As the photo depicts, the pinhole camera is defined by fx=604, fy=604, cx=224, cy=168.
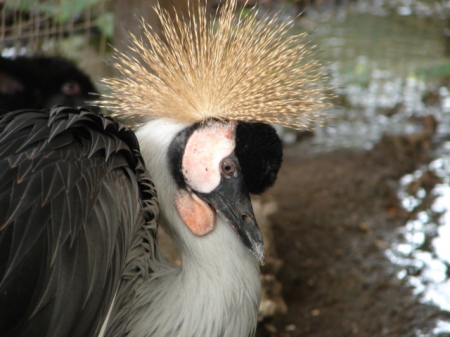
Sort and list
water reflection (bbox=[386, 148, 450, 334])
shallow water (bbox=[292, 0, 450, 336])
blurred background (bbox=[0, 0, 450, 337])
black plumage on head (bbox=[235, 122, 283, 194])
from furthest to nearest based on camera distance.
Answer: shallow water (bbox=[292, 0, 450, 336]), water reflection (bbox=[386, 148, 450, 334]), blurred background (bbox=[0, 0, 450, 337]), black plumage on head (bbox=[235, 122, 283, 194])

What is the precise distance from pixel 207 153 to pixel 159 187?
0.49ft

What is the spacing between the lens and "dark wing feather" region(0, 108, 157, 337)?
102 centimetres

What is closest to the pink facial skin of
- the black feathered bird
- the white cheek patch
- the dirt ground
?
the white cheek patch

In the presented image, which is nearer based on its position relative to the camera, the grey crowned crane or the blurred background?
the grey crowned crane

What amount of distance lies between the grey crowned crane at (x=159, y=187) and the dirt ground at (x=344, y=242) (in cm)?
76

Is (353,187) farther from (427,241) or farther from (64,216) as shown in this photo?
(64,216)

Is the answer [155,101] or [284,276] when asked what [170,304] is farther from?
[284,276]

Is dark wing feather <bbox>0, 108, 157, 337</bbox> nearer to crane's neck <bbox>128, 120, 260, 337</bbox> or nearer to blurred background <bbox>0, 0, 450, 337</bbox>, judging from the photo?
crane's neck <bbox>128, 120, 260, 337</bbox>

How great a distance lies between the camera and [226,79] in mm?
1318

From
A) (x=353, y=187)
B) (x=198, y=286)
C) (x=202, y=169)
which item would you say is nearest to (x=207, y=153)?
(x=202, y=169)

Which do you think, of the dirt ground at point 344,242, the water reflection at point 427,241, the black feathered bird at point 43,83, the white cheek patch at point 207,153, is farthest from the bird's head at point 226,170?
the water reflection at point 427,241

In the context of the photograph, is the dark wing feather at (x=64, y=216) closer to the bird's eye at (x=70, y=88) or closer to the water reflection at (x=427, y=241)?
the bird's eye at (x=70, y=88)

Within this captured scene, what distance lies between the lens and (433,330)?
2.00m

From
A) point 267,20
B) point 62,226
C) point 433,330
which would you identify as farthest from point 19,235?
point 433,330
